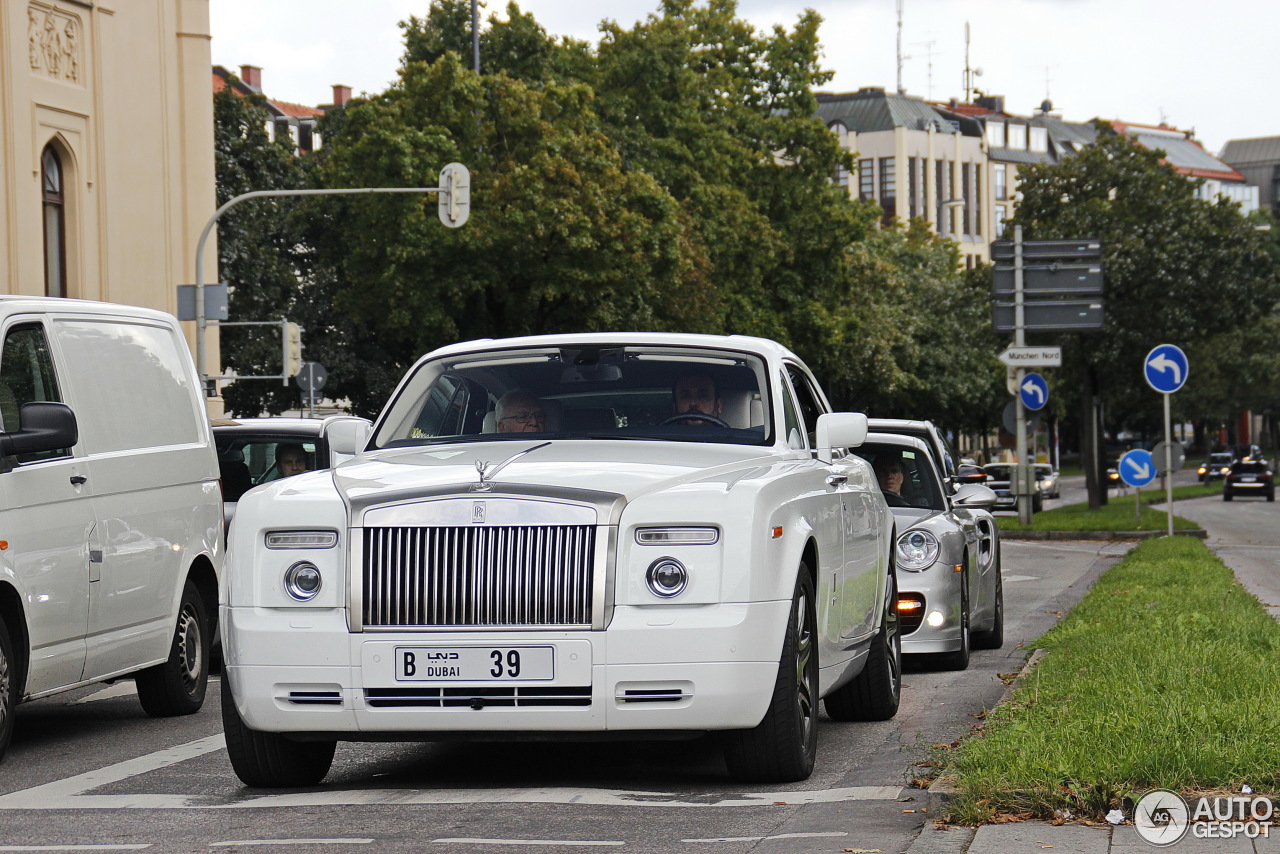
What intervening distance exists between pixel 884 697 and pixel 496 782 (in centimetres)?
274

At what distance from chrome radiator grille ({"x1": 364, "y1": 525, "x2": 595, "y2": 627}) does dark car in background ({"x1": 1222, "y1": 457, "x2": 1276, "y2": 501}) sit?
6320 centimetres

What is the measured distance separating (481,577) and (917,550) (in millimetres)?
5939

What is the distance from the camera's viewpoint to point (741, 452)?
796 cm

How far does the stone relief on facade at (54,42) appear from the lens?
32406 millimetres

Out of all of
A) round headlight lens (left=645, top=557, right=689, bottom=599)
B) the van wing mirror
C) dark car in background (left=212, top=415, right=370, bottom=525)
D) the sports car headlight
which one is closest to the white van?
the van wing mirror

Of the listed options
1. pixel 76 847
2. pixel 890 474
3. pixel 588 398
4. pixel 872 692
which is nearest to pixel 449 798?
pixel 76 847

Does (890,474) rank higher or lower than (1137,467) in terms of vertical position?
higher

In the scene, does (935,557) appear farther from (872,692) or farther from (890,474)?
(872,692)

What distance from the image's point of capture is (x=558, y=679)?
684 cm

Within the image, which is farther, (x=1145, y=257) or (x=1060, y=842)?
(x=1145, y=257)

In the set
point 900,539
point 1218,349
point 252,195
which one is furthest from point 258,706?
point 1218,349

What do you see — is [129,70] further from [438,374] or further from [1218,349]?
[1218,349]

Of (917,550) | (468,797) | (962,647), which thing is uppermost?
(917,550)

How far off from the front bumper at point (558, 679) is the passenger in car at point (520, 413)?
1492mm
